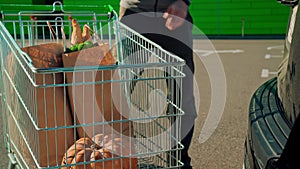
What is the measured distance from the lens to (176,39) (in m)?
3.48

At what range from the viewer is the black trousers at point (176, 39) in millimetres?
3447

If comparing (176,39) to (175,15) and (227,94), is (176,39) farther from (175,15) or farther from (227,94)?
(227,94)

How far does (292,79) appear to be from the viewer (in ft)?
5.68

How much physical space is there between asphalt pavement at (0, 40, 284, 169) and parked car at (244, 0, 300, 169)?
7.25 ft

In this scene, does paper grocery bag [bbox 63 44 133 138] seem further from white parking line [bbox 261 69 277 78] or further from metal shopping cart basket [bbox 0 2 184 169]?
white parking line [bbox 261 69 277 78]

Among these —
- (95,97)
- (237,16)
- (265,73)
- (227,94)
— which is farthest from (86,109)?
(237,16)

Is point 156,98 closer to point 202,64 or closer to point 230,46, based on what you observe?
point 202,64

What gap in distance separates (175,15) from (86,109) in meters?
1.14

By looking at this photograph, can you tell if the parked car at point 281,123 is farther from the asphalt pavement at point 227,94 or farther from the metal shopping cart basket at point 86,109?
the asphalt pavement at point 227,94

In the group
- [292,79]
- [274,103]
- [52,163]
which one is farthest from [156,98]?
[292,79]

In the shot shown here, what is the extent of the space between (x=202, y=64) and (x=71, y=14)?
7.03m

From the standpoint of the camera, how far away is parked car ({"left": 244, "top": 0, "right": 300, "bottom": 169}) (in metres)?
1.53

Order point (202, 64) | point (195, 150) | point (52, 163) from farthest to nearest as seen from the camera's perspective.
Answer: point (202, 64), point (195, 150), point (52, 163)

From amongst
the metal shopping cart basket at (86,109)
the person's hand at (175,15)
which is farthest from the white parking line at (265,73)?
the metal shopping cart basket at (86,109)
